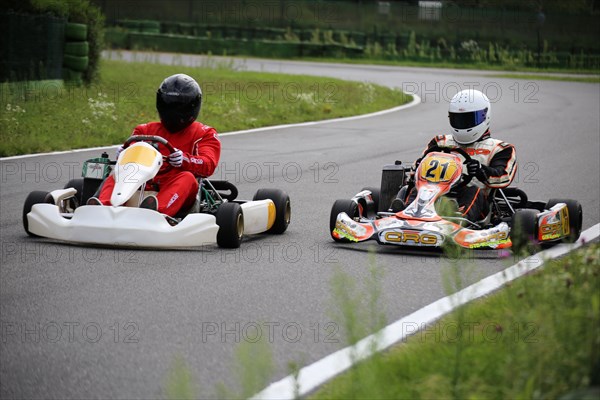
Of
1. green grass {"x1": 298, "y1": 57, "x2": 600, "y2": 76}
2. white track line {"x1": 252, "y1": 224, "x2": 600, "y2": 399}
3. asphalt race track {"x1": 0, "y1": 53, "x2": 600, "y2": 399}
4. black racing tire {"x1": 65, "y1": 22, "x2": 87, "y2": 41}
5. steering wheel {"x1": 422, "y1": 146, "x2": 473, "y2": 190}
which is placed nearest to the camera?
white track line {"x1": 252, "y1": 224, "x2": 600, "y2": 399}

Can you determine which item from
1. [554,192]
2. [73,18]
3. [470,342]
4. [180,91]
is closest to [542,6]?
[73,18]

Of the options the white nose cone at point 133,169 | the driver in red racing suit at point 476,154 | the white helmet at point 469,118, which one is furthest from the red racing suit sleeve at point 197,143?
the white helmet at point 469,118

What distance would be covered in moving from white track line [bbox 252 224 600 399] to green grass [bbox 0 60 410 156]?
315 inches

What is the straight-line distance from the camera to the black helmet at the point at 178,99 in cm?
795

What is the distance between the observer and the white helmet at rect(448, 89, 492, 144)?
819cm

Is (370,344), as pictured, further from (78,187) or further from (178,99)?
(78,187)

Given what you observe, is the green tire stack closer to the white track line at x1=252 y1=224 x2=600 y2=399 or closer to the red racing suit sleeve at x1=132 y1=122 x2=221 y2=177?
the red racing suit sleeve at x1=132 y1=122 x2=221 y2=177

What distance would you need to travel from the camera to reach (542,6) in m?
44.5

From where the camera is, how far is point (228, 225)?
7355 mm

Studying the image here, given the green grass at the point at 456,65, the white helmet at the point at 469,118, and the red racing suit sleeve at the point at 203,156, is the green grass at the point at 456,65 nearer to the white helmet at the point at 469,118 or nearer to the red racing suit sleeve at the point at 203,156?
the white helmet at the point at 469,118

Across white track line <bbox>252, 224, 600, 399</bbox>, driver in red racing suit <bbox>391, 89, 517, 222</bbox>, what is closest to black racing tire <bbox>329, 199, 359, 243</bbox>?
driver in red racing suit <bbox>391, 89, 517, 222</bbox>

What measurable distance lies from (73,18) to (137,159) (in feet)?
34.3

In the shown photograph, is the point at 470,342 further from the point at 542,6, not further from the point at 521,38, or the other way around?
the point at 542,6

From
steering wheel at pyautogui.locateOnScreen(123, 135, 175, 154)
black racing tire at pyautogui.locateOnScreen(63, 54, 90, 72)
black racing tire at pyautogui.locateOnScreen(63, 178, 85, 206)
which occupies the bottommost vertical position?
black racing tire at pyautogui.locateOnScreen(63, 178, 85, 206)
